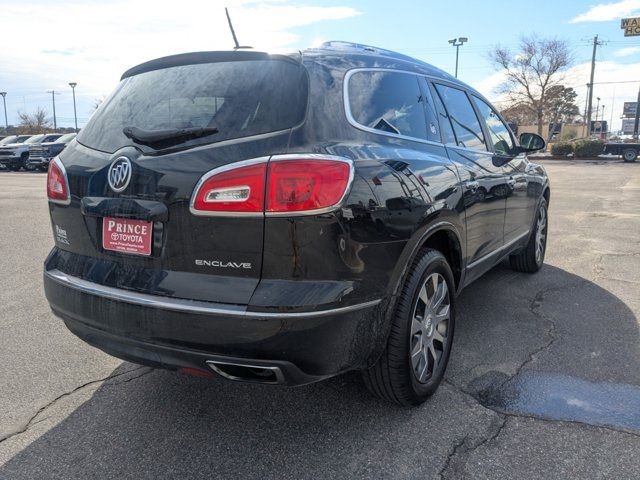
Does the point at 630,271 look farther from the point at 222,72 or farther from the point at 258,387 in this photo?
the point at 222,72

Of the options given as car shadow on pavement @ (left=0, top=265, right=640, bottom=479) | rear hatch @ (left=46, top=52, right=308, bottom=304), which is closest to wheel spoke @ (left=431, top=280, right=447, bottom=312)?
car shadow on pavement @ (left=0, top=265, right=640, bottom=479)

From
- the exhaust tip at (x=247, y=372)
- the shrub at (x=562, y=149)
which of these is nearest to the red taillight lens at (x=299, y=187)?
the exhaust tip at (x=247, y=372)

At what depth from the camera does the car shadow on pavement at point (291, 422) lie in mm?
2383

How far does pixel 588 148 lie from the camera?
35.4 m

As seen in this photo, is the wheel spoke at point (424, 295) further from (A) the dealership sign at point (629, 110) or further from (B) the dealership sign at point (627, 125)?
(B) the dealership sign at point (627, 125)

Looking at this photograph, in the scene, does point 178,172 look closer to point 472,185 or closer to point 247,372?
point 247,372

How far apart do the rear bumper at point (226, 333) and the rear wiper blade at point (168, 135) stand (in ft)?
2.16

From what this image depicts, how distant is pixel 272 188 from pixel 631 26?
183 feet

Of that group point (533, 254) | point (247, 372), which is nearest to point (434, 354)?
point (247, 372)

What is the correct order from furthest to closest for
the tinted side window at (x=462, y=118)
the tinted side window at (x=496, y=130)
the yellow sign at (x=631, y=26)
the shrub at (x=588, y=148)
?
the yellow sign at (x=631, y=26)
the shrub at (x=588, y=148)
the tinted side window at (x=496, y=130)
the tinted side window at (x=462, y=118)

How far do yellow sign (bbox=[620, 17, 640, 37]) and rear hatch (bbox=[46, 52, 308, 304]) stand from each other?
55265mm

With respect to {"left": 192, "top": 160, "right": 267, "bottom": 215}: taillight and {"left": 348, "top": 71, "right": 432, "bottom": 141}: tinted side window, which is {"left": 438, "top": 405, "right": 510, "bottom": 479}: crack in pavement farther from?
{"left": 348, "top": 71, "right": 432, "bottom": 141}: tinted side window

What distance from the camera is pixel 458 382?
10.4 ft

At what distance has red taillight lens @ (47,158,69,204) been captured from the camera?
268 centimetres
